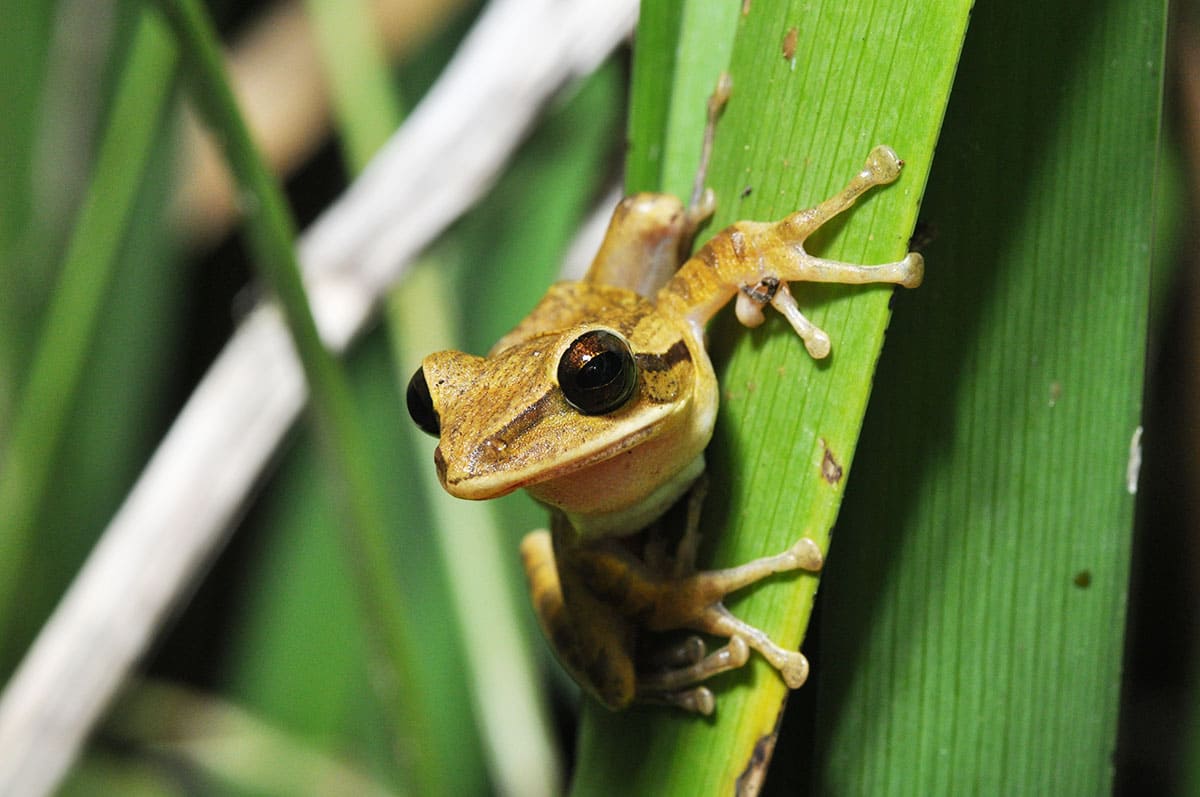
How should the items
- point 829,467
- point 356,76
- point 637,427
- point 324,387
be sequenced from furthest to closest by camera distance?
1. point 356,76
2. point 324,387
3. point 637,427
4. point 829,467

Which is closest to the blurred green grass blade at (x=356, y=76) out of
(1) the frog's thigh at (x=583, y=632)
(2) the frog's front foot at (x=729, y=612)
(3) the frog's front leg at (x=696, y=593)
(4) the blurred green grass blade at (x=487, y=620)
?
(4) the blurred green grass blade at (x=487, y=620)

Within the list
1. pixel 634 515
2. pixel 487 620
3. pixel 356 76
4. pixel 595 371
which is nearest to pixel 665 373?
pixel 595 371

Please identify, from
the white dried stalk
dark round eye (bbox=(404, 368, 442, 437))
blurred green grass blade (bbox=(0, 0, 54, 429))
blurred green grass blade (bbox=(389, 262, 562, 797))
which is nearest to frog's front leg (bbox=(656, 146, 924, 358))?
dark round eye (bbox=(404, 368, 442, 437))

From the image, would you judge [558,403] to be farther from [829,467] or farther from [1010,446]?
[1010,446]

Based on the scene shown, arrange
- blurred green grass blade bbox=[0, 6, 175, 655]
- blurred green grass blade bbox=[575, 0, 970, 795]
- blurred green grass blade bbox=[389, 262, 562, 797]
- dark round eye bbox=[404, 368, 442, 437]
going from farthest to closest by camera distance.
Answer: blurred green grass blade bbox=[389, 262, 562, 797]
blurred green grass blade bbox=[0, 6, 175, 655]
dark round eye bbox=[404, 368, 442, 437]
blurred green grass blade bbox=[575, 0, 970, 795]

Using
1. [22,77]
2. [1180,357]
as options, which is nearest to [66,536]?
[22,77]

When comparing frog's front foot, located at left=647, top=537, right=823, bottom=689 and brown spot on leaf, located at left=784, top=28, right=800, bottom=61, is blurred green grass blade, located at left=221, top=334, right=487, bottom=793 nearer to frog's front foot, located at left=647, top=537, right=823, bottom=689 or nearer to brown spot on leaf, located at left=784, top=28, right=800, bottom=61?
frog's front foot, located at left=647, top=537, right=823, bottom=689

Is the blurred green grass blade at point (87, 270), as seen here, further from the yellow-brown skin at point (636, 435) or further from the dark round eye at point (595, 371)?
the dark round eye at point (595, 371)
